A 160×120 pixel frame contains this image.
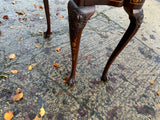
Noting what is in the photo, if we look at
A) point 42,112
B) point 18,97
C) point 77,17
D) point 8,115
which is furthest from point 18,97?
point 77,17

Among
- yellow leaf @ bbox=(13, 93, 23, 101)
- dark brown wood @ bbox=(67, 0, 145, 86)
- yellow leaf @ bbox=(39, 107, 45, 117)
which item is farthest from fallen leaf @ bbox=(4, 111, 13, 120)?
dark brown wood @ bbox=(67, 0, 145, 86)

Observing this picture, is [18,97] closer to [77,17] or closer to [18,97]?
[18,97]

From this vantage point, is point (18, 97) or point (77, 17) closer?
point (77, 17)

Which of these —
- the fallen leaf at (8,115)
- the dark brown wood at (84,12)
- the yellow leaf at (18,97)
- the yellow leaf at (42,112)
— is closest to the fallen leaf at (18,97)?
the yellow leaf at (18,97)

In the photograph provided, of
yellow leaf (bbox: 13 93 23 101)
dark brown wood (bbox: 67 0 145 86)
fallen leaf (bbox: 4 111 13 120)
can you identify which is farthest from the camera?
yellow leaf (bbox: 13 93 23 101)

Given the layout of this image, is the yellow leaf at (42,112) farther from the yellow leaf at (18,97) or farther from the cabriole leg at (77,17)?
the cabriole leg at (77,17)

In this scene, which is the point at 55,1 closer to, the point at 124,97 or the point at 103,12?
the point at 103,12

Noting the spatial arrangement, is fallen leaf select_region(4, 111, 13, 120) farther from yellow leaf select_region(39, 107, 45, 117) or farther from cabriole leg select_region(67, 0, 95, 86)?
cabriole leg select_region(67, 0, 95, 86)

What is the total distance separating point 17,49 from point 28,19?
31.7 inches

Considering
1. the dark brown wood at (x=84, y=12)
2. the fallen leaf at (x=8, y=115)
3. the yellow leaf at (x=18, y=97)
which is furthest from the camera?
the yellow leaf at (x=18, y=97)

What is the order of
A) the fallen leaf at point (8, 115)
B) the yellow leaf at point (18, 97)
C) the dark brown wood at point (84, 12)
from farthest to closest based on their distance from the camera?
the yellow leaf at point (18, 97) → the fallen leaf at point (8, 115) → the dark brown wood at point (84, 12)

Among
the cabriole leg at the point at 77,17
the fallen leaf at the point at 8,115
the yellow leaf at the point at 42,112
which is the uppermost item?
the cabriole leg at the point at 77,17

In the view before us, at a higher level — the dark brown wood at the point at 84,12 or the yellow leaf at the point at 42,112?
the dark brown wood at the point at 84,12

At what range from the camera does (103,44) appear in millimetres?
2148
